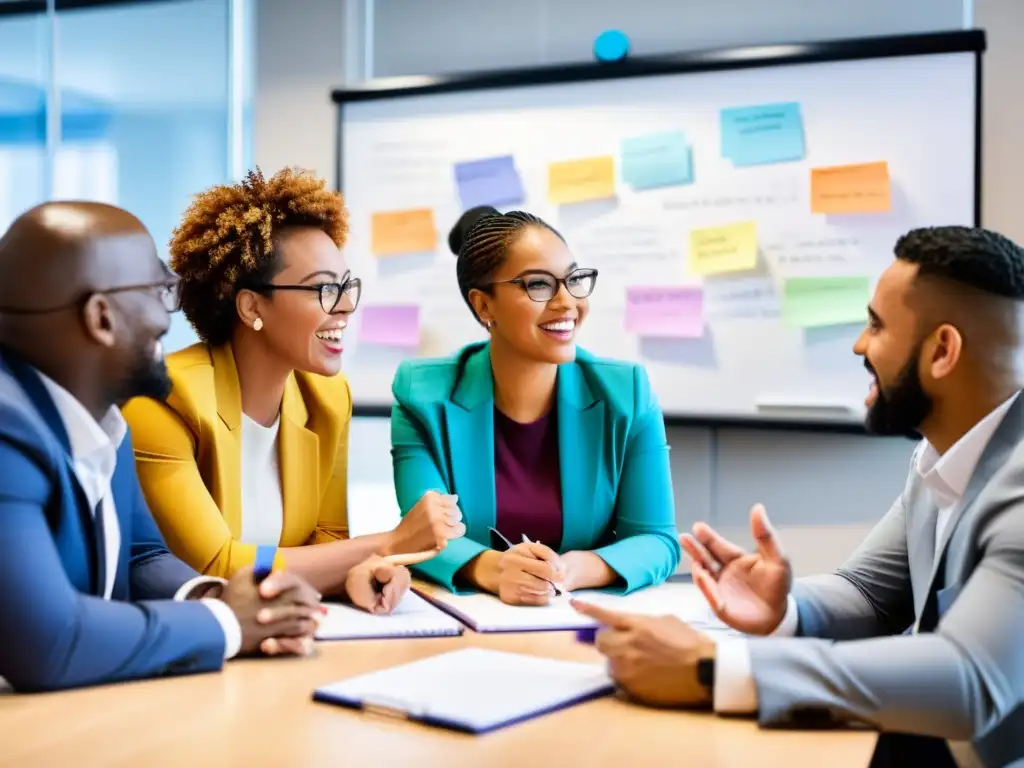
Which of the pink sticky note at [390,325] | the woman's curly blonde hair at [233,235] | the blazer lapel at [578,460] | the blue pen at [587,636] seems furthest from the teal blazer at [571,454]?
the pink sticky note at [390,325]

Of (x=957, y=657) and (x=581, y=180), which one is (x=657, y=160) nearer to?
(x=581, y=180)

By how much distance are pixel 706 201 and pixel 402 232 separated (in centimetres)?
98

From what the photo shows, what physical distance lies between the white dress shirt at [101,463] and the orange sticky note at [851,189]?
2.09 m

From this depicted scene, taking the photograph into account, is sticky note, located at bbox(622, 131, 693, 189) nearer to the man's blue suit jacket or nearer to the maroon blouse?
the maroon blouse

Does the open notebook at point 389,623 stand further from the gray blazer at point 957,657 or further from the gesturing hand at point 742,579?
the gray blazer at point 957,657

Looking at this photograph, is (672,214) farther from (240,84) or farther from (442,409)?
(240,84)

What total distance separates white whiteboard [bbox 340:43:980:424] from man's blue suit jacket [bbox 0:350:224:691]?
77.7 inches

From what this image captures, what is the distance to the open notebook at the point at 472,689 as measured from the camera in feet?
3.63

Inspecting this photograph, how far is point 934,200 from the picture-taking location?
9.10 ft

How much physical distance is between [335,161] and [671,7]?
1.20m

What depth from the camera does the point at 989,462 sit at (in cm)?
126

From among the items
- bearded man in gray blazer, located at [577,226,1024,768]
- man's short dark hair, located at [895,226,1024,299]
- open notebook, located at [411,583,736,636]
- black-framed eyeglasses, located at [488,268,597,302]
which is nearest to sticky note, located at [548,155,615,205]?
black-framed eyeglasses, located at [488,268,597,302]

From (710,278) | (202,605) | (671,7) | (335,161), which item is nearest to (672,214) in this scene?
(710,278)

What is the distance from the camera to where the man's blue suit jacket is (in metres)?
1.15
